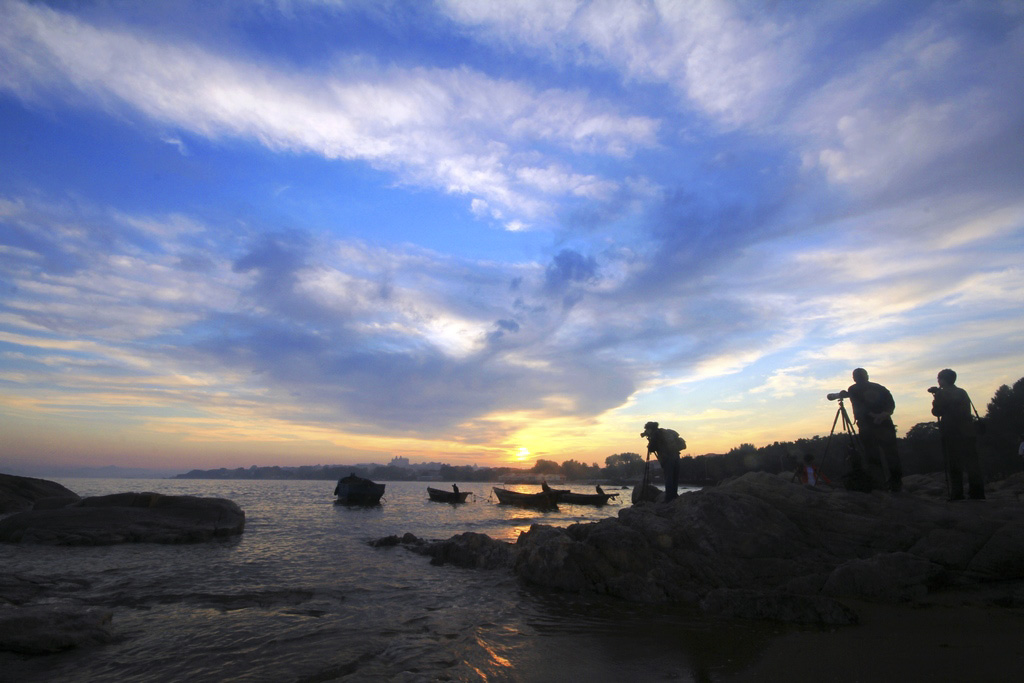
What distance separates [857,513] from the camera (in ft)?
28.7

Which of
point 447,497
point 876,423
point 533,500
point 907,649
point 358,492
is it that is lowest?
point 447,497

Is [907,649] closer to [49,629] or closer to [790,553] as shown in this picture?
[790,553]

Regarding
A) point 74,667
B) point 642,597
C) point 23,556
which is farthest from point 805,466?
point 23,556

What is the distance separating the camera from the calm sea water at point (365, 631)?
530 centimetres

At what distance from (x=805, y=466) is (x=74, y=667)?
16275 mm

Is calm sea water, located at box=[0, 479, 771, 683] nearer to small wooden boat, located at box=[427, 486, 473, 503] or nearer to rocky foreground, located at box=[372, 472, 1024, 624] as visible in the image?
rocky foreground, located at box=[372, 472, 1024, 624]

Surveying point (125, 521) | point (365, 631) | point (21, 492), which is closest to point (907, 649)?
point (365, 631)

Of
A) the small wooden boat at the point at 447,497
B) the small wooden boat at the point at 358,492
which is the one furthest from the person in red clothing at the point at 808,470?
the small wooden boat at the point at 447,497

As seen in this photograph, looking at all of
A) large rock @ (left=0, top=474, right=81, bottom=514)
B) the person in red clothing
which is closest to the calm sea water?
the person in red clothing

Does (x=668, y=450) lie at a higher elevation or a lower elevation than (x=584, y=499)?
higher

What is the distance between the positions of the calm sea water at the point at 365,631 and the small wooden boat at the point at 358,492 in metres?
35.7

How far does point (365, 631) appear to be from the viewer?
6.97 meters

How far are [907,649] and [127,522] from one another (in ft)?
72.8

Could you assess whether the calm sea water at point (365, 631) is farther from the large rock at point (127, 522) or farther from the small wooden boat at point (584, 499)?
the small wooden boat at point (584, 499)
